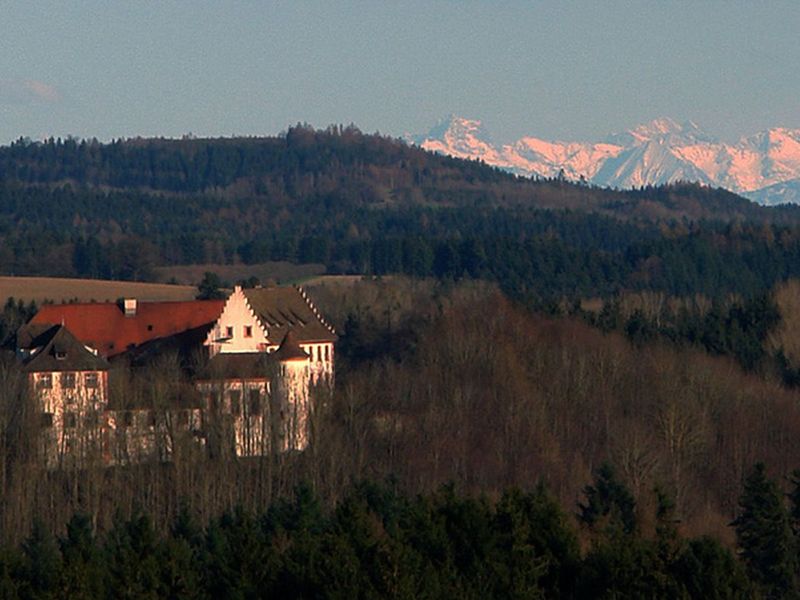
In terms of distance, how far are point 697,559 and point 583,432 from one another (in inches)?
1566

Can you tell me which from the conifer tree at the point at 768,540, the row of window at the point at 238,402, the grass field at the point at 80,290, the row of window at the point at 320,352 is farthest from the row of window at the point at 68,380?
the grass field at the point at 80,290

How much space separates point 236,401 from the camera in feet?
238

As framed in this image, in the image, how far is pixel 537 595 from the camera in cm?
3812

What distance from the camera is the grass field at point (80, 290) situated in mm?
123000

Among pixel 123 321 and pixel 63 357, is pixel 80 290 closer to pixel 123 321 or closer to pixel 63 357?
pixel 123 321

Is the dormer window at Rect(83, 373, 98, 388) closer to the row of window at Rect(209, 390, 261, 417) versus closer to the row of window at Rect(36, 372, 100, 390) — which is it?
the row of window at Rect(36, 372, 100, 390)

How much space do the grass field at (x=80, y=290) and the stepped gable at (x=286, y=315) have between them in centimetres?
3116

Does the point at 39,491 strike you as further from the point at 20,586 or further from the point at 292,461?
the point at 20,586

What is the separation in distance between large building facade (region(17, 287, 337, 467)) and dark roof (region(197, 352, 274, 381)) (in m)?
0.04

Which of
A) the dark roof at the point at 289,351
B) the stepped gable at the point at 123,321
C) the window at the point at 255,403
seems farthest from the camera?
the stepped gable at the point at 123,321

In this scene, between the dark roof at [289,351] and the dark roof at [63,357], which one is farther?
the dark roof at [289,351]

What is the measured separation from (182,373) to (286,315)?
942 centimetres

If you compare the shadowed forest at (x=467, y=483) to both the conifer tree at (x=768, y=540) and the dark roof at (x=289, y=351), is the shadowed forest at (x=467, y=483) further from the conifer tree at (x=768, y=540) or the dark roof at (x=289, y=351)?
the dark roof at (x=289, y=351)

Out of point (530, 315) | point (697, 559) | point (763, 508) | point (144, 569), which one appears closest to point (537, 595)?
point (697, 559)
